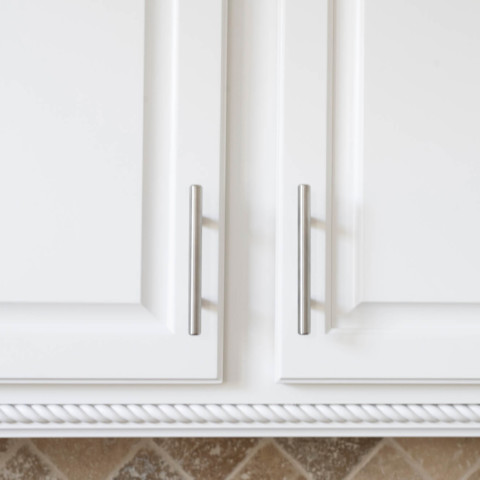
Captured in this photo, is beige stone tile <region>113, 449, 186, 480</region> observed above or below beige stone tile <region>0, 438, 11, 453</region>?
below

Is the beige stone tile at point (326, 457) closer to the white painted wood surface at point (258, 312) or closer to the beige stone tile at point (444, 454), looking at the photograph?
the beige stone tile at point (444, 454)

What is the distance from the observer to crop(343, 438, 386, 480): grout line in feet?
3.16

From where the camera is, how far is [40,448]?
3.10ft

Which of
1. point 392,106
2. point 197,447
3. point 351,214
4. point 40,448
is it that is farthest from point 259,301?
point 40,448

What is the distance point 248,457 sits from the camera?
96 centimetres

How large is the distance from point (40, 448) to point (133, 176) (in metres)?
0.51

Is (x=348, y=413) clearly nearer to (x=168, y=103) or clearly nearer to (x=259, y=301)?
(x=259, y=301)

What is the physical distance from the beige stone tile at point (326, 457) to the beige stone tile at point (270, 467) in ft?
0.05

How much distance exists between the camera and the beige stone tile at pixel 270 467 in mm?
958

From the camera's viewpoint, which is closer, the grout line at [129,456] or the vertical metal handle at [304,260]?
the vertical metal handle at [304,260]

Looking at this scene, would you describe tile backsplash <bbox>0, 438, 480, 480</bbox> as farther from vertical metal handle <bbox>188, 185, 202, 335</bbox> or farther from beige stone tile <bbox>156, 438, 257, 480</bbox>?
vertical metal handle <bbox>188, 185, 202, 335</bbox>

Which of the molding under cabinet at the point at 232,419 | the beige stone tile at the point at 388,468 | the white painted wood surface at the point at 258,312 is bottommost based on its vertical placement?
the beige stone tile at the point at 388,468

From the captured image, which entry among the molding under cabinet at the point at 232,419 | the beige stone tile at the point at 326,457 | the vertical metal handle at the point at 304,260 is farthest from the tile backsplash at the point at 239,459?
the vertical metal handle at the point at 304,260

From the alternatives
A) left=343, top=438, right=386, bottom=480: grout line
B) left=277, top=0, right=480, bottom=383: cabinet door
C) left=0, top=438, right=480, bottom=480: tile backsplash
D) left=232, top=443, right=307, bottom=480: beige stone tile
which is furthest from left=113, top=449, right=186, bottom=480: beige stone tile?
left=277, top=0, right=480, bottom=383: cabinet door
